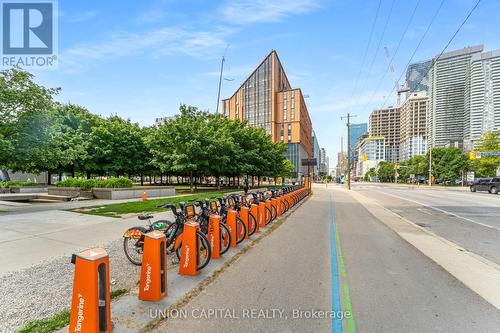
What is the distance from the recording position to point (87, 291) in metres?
2.60

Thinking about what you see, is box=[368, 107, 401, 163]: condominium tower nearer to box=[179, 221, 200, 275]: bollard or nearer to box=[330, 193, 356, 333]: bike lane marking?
box=[330, 193, 356, 333]: bike lane marking

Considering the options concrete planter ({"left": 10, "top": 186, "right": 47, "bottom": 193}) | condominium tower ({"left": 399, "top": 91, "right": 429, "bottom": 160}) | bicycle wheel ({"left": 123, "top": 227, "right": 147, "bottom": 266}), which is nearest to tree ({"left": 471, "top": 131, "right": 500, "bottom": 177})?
condominium tower ({"left": 399, "top": 91, "right": 429, "bottom": 160})

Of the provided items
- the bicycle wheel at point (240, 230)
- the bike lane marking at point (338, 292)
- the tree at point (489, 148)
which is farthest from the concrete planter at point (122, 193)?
the tree at point (489, 148)

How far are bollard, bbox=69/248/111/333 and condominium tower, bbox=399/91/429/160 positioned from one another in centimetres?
5846

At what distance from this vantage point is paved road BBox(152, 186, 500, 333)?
124 inches

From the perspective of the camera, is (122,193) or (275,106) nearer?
(122,193)

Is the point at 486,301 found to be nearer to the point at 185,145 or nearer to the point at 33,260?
the point at 33,260

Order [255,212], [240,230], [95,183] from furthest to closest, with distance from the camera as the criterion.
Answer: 1. [95,183]
2. [255,212]
3. [240,230]

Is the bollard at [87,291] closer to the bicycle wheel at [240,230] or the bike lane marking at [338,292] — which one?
the bike lane marking at [338,292]

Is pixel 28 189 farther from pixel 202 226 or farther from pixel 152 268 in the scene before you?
pixel 152 268

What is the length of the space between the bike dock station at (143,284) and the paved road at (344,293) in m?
0.33

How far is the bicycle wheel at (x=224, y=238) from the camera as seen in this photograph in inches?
238

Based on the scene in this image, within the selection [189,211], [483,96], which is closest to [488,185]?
[483,96]

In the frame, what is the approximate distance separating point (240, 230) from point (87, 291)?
4773 millimetres
